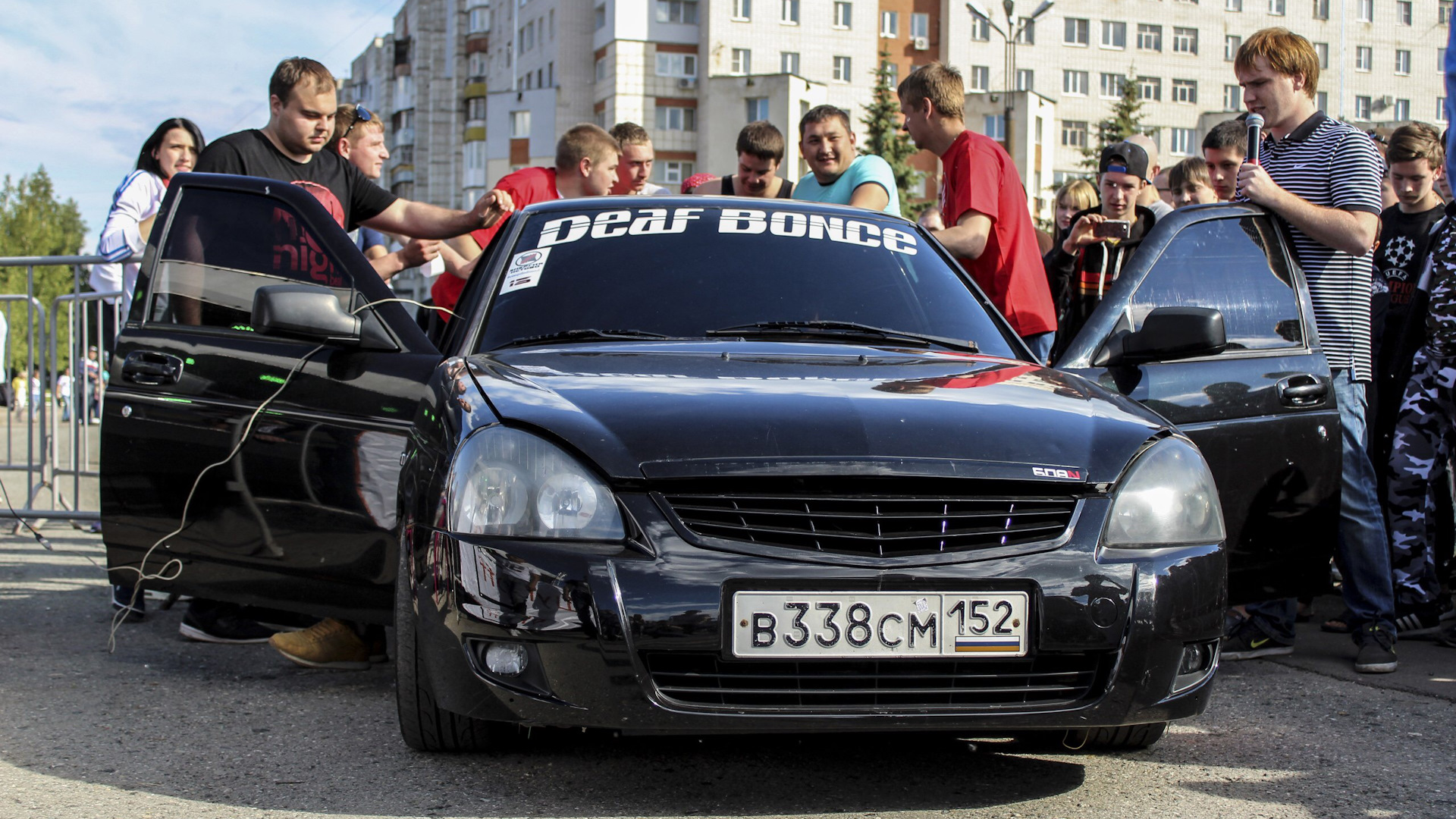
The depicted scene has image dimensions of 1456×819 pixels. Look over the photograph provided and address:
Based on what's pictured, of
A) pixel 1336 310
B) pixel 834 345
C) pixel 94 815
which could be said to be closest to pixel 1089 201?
pixel 1336 310

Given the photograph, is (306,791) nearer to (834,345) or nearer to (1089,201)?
(834,345)

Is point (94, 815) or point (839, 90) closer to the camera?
point (94, 815)

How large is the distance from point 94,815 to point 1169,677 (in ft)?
7.41

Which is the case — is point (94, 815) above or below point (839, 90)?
below

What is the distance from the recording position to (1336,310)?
521 centimetres

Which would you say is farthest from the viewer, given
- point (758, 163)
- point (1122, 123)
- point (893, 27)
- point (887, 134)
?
point (893, 27)

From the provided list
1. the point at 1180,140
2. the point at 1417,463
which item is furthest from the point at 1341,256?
the point at 1180,140

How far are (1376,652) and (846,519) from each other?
2.89 m

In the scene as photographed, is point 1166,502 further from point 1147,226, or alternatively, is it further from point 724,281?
point 1147,226

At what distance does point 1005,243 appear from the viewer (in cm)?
593

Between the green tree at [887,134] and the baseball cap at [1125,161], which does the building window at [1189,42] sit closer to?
the green tree at [887,134]

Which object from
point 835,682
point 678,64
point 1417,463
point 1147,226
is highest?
point 678,64

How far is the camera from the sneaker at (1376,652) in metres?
4.98

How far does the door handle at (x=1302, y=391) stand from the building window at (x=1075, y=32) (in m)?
68.3
